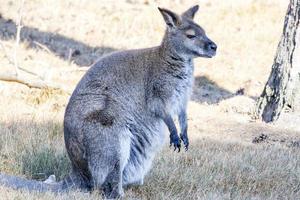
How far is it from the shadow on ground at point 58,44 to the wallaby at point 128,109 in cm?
820

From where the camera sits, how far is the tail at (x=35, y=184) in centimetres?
596

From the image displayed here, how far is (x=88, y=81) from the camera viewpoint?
636 cm

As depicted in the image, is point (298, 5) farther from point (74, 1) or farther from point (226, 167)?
point (74, 1)

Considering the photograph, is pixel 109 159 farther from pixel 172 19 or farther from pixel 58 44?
pixel 58 44

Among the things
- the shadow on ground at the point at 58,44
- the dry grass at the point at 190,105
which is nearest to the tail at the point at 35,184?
the dry grass at the point at 190,105

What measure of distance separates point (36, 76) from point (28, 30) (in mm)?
5491

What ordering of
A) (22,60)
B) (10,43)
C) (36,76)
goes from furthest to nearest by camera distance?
(10,43) → (22,60) → (36,76)

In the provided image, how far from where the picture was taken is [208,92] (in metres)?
13.7

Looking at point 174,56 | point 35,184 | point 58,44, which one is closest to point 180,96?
point 174,56

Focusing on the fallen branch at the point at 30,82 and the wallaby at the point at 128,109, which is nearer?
the wallaby at the point at 128,109

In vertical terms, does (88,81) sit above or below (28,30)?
above

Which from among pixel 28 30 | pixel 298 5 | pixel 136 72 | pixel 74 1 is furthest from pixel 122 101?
pixel 74 1

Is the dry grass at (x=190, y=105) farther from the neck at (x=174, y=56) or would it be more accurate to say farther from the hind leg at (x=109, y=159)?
the neck at (x=174, y=56)

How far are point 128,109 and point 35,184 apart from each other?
1.06 metres
